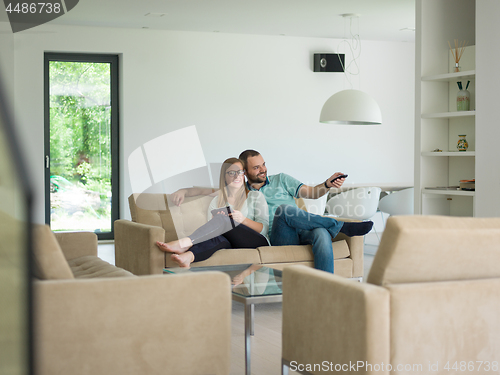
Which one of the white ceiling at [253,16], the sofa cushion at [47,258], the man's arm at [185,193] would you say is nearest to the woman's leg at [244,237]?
the man's arm at [185,193]

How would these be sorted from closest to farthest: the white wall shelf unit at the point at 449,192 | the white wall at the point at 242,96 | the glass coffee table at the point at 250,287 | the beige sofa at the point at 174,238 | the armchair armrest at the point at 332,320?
1. the armchair armrest at the point at 332,320
2. the glass coffee table at the point at 250,287
3. the beige sofa at the point at 174,238
4. the white wall shelf unit at the point at 449,192
5. the white wall at the point at 242,96

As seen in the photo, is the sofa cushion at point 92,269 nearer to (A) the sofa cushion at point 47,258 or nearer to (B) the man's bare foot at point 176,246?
(B) the man's bare foot at point 176,246

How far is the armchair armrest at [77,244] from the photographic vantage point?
3400 millimetres

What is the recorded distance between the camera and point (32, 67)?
21.2 ft

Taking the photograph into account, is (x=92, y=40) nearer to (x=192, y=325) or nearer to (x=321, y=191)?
(x=321, y=191)

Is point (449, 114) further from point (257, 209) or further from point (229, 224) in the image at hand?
point (229, 224)

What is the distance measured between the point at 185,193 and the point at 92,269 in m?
1.28

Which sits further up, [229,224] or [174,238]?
[229,224]

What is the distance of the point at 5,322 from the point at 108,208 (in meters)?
6.00

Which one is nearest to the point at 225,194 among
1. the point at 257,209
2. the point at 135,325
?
the point at 257,209

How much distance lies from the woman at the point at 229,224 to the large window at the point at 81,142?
356 cm

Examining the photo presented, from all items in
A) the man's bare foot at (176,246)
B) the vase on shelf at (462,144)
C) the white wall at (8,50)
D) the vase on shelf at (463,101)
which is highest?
the white wall at (8,50)

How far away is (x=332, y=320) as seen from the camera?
1831 mm

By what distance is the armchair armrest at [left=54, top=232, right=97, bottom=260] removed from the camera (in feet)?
11.2
